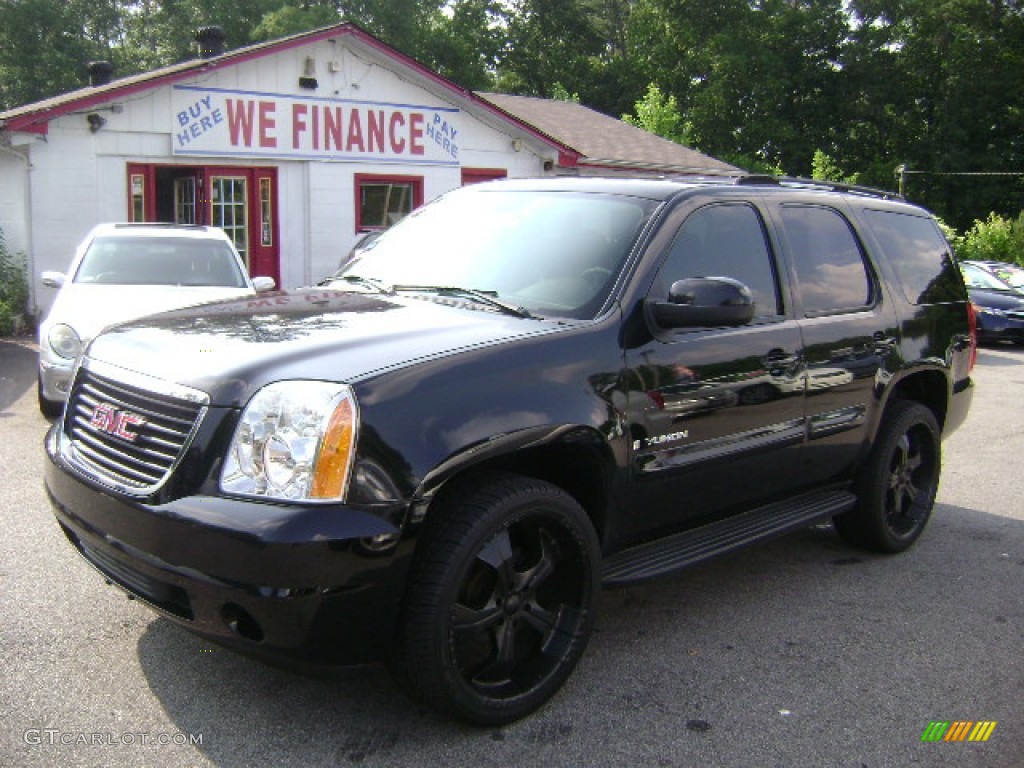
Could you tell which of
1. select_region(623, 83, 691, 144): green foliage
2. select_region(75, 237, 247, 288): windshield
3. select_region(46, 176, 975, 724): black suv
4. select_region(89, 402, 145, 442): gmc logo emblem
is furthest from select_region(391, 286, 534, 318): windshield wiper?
select_region(623, 83, 691, 144): green foliage

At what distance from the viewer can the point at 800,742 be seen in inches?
133

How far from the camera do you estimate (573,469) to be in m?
3.71

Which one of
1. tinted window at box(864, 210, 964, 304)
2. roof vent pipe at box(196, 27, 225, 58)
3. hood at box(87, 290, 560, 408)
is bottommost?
hood at box(87, 290, 560, 408)

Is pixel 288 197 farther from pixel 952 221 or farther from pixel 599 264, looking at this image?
pixel 952 221

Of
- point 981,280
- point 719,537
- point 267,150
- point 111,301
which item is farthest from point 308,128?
point 719,537

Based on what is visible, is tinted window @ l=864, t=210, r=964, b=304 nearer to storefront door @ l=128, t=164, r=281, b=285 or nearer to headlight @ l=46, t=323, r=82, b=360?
headlight @ l=46, t=323, r=82, b=360

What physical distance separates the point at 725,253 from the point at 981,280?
1568 cm

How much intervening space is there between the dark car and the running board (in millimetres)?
13071

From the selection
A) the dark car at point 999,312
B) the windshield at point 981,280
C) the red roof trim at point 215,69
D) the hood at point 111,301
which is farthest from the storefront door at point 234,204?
the windshield at point 981,280

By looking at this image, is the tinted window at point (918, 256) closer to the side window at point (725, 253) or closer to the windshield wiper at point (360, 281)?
the side window at point (725, 253)

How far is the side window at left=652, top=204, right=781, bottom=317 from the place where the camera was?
4.12 meters

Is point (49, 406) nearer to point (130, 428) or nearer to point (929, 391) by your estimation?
point (130, 428)

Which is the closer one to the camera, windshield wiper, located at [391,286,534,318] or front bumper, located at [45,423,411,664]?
front bumper, located at [45,423,411,664]

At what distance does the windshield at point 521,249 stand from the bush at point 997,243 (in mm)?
28150
